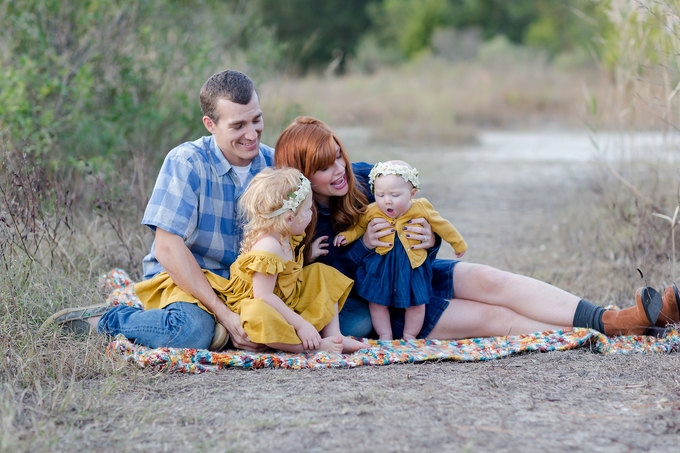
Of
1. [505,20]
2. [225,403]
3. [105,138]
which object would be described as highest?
[505,20]

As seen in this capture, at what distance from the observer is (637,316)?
11.2ft

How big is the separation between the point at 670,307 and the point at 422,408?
1.36m

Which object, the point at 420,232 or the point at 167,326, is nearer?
the point at 167,326

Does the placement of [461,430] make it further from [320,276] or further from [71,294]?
[71,294]

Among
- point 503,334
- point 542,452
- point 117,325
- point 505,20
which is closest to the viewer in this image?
point 542,452

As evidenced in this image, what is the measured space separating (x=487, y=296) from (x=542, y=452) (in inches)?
55.7

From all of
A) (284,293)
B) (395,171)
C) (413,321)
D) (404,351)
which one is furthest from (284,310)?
(395,171)

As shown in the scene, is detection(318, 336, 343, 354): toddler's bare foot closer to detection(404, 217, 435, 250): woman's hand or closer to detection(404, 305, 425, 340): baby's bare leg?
detection(404, 305, 425, 340): baby's bare leg

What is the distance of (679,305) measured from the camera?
134 inches

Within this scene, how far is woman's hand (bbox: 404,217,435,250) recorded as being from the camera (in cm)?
354

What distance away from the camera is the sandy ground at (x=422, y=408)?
238 cm

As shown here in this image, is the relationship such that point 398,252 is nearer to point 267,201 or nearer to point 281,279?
point 281,279

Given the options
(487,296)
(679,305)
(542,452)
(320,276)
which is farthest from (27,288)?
(679,305)

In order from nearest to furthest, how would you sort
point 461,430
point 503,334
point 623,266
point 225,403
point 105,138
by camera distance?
point 461,430, point 225,403, point 503,334, point 623,266, point 105,138
